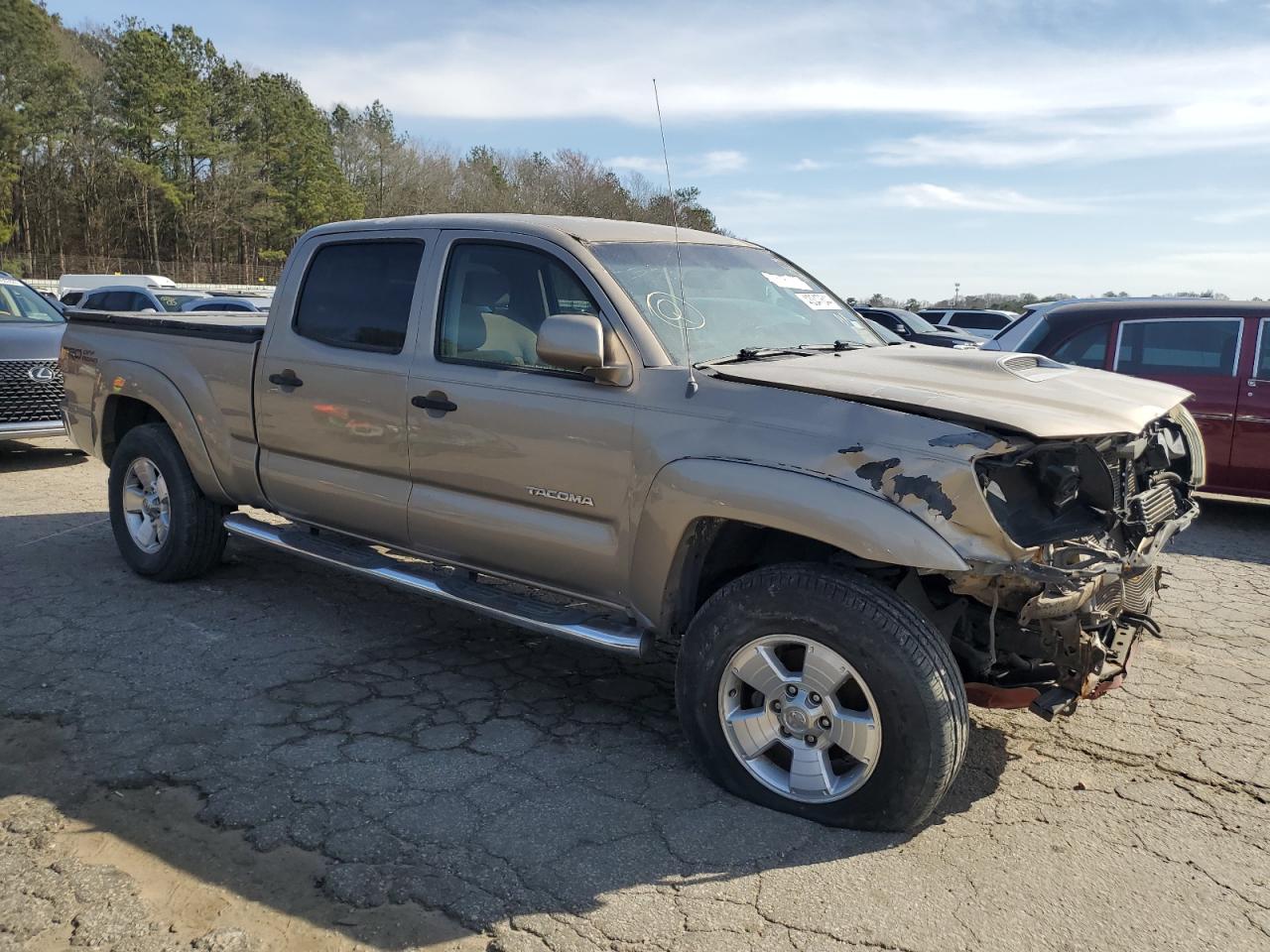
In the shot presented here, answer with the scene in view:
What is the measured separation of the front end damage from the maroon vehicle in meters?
4.77

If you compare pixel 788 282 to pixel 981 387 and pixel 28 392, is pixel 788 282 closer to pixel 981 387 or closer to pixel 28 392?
pixel 981 387

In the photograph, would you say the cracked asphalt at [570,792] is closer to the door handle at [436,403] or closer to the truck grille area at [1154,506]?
the truck grille area at [1154,506]

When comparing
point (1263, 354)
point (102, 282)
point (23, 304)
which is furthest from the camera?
point (102, 282)

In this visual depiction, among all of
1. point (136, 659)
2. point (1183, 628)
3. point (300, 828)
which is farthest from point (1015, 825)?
point (136, 659)

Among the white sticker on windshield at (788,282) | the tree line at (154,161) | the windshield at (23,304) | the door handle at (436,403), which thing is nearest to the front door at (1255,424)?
the white sticker on windshield at (788,282)

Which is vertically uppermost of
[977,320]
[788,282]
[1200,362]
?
[788,282]

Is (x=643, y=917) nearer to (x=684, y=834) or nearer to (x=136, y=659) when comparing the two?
(x=684, y=834)

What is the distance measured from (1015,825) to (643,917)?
4.44 feet

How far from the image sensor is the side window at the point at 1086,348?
8211mm

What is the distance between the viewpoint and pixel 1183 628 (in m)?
5.46

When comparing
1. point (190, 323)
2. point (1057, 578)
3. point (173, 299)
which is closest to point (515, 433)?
point (1057, 578)

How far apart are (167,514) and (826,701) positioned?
4.15m

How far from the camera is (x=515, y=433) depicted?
397 cm

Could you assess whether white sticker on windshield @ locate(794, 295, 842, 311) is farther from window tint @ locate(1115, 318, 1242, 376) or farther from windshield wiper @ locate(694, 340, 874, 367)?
window tint @ locate(1115, 318, 1242, 376)
